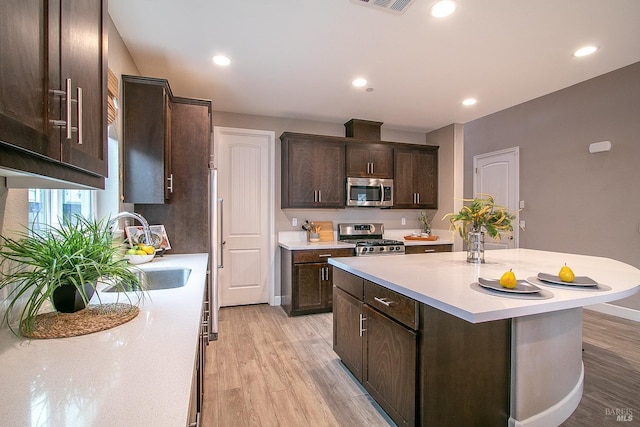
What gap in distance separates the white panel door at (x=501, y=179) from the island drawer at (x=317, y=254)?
7.38ft

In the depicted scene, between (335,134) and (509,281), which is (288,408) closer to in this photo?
(509,281)

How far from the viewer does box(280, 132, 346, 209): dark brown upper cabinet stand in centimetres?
395

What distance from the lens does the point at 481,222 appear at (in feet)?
7.32

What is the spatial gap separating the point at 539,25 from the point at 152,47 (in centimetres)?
300

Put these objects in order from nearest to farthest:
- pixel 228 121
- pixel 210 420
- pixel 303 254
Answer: pixel 210 420 → pixel 303 254 → pixel 228 121

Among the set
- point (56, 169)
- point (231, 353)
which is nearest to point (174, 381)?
point (56, 169)

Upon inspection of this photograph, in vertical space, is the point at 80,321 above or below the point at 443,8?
below

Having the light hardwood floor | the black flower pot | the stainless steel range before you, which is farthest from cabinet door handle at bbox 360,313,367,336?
the stainless steel range

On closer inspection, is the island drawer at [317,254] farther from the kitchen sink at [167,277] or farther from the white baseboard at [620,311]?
the white baseboard at [620,311]

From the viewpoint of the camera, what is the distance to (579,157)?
153 inches

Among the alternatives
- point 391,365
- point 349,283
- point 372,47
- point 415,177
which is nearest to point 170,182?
point 349,283

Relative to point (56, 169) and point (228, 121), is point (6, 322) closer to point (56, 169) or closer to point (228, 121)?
point (56, 169)

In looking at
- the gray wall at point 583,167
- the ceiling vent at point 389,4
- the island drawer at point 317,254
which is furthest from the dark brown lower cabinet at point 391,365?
the gray wall at point 583,167

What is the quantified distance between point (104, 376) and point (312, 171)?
343cm
